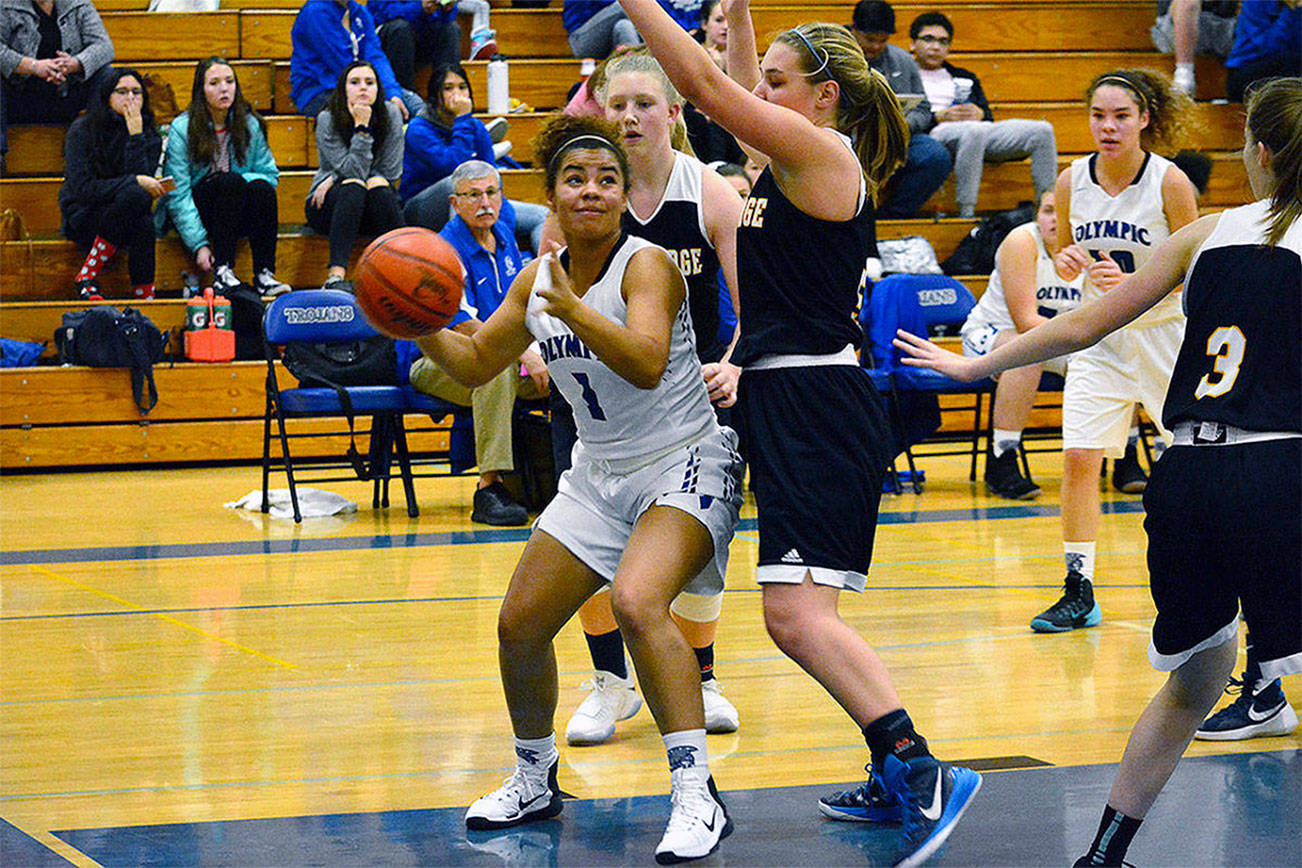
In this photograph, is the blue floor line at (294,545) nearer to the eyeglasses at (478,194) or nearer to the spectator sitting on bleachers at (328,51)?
the eyeglasses at (478,194)

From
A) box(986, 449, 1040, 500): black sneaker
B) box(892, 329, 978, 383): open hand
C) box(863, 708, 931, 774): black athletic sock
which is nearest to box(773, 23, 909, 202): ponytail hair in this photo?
box(892, 329, 978, 383): open hand

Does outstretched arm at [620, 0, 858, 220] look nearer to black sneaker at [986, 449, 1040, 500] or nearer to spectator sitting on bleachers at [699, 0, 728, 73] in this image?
black sneaker at [986, 449, 1040, 500]

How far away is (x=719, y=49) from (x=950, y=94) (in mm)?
1966

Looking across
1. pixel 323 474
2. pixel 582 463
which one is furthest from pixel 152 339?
pixel 582 463

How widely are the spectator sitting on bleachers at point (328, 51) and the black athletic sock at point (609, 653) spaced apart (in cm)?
726

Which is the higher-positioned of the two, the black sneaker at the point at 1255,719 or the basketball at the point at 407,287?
the basketball at the point at 407,287

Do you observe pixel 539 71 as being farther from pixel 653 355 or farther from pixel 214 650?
pixel 653 355

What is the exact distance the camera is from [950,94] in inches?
469

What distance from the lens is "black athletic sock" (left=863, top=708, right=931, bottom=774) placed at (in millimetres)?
3293

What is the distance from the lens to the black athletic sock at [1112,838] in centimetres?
303

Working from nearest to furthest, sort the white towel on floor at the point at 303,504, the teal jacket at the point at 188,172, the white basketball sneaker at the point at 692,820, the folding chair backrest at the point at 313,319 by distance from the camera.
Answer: the white basketball sneaker at the point at 692,820 → the folding chair backrest at the point at 313,319 → the white towel on floor at the point at 303,504 → the teal jacket at the point at 188,172

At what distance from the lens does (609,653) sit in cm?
442

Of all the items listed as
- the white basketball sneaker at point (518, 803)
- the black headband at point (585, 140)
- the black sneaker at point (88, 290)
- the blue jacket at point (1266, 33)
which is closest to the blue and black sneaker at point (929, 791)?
the white basketball sneaker at point (518, 803)

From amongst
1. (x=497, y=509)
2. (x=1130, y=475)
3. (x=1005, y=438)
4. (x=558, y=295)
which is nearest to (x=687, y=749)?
(x=558, y=295)
